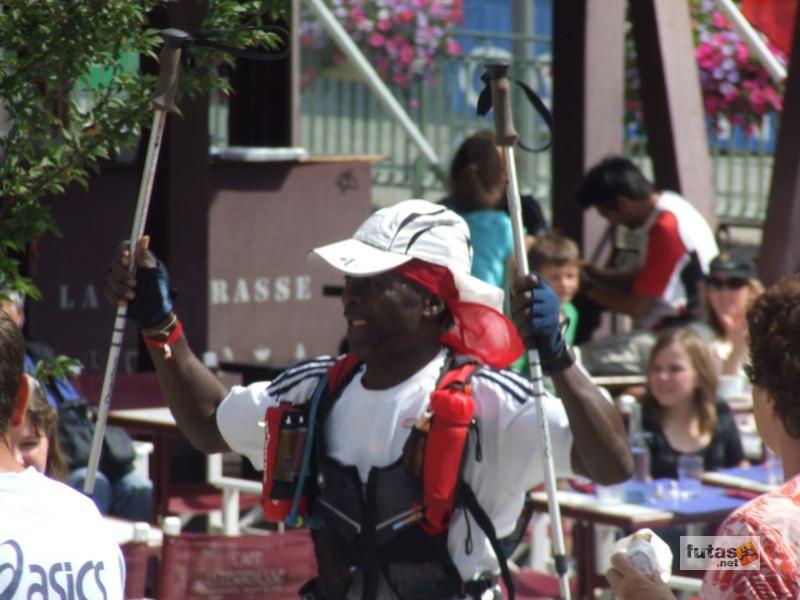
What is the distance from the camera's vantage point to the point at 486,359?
3807 millimetres

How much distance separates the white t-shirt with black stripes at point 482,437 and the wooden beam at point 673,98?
5.59m

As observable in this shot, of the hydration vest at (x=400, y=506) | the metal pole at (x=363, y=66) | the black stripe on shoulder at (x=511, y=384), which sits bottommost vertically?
the hydration vest at (x=400, y=506)

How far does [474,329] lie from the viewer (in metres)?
A: 3.84

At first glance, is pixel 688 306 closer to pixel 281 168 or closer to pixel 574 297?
pixel 574 297

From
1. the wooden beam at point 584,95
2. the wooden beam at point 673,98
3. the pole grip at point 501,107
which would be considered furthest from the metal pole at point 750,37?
the pole grip at point 501,107

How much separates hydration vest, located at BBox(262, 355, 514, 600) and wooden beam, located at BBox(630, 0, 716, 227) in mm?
5682

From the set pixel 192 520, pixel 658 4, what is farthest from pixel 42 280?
pixel 658 4

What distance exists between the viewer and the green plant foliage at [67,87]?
3.44 meters

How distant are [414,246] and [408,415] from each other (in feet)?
1.23

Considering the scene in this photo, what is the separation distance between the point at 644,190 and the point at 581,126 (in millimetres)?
760

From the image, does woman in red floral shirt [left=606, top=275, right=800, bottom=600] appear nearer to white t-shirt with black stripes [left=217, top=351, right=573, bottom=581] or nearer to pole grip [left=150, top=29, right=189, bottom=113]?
white t-shirt with black stripes [left=217, top=351, right=573, bottom=581]

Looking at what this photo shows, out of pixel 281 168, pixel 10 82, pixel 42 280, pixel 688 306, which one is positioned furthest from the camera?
pixel 281 168

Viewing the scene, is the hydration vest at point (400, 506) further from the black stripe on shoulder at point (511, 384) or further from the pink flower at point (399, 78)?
the pink flower at point (399, 78)

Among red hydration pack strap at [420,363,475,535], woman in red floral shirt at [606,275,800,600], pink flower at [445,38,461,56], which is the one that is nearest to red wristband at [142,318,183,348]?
red hydration pack strap at [420,363,475,535]
